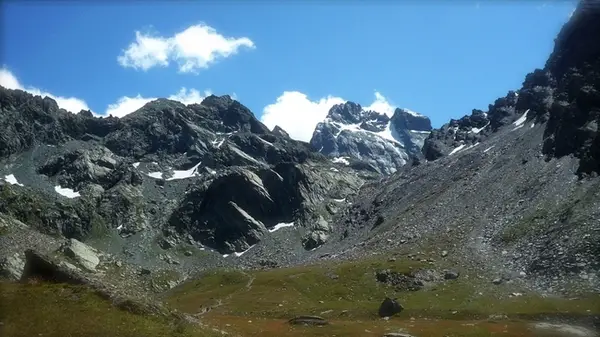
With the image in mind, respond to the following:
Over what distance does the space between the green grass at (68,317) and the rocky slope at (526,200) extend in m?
63.6

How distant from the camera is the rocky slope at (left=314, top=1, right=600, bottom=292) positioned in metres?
83.4

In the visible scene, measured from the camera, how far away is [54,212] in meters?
176

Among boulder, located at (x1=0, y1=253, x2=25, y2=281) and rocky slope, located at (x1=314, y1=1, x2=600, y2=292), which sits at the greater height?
rocky slope, located at (x1=314, y1=1, x2=600, y2=292)

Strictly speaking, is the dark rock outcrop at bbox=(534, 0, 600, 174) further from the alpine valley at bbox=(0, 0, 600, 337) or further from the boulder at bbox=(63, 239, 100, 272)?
the boulder at bbox=(63, 239, 100, 272)

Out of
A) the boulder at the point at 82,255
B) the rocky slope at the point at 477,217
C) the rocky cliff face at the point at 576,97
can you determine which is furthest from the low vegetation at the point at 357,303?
the rocky cliff face at the point at 576,97

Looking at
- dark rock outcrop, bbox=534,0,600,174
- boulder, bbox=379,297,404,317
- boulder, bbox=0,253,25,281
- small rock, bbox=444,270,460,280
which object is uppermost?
dark rock outcrop, bbox=534,0,600,174

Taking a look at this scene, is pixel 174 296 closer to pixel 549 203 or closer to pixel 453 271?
pixel 453 271

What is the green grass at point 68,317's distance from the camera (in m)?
32.2

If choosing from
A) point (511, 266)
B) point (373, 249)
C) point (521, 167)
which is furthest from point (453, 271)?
point (521, 167)

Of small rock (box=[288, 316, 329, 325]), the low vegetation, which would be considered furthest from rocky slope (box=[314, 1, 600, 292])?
small rock (box=[288, 316, 329, 325])

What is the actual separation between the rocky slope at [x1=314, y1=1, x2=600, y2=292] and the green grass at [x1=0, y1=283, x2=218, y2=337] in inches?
2505

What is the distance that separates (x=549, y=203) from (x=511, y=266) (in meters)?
24.1

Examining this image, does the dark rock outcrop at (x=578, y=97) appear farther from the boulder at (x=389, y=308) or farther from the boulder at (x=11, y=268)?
the boulder at (x=11, y=268)

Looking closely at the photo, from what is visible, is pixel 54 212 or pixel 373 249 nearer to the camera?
pixel 373 249
